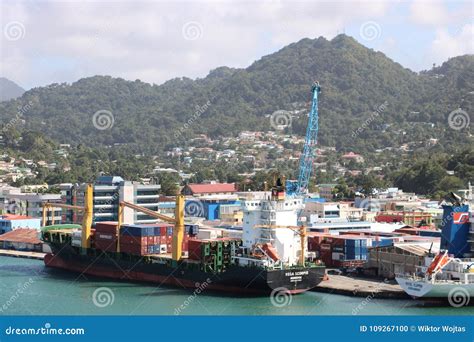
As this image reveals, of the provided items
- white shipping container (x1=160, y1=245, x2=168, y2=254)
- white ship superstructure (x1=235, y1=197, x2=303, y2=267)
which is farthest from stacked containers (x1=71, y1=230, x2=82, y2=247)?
white ship superstructure (x1=235, y1=197, x2=303, y2=267)

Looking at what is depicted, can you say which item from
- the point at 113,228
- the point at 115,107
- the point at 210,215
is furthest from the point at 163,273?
the point at 115,107

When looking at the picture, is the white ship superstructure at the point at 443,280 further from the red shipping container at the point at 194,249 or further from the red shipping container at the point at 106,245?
the red shipping container at the point at 106,245

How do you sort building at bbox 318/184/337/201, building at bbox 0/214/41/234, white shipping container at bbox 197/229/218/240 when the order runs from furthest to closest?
1. building at bbox 318/184/337/201
2. building at bbox 0/214/41/234
3. white shipping container at bbox 197/229/218/240

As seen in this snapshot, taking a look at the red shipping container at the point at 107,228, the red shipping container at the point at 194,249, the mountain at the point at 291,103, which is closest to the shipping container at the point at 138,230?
the red shipping container at the point at 107,228

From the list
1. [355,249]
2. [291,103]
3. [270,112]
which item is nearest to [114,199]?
[355,249]

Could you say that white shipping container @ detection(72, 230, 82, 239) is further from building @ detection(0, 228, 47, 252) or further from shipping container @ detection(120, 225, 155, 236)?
building @ detection(0, 228, 47, 252)

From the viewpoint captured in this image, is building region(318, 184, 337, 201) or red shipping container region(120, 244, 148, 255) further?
building region(318, 184, 337, 201)

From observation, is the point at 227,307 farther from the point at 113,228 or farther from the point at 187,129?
the point at 187,129
